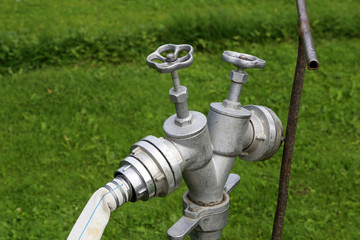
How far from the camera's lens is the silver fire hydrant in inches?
49.1

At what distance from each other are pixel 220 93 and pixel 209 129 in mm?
2418

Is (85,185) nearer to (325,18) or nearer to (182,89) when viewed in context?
(182,89)

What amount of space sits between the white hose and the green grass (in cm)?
152

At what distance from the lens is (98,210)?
1.18m

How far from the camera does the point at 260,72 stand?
4.14m

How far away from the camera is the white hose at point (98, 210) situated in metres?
1.16

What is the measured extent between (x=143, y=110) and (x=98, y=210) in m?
2.54

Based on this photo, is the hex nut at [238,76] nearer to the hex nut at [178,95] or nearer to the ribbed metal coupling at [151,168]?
the hex nut at [178,95]

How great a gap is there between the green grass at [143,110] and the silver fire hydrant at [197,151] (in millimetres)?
1209

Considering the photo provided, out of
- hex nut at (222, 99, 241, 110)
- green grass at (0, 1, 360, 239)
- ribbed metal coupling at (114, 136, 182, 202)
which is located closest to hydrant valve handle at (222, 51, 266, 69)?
hex nut at (222, 99, 241, 110)

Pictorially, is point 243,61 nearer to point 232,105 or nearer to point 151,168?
point 232,105

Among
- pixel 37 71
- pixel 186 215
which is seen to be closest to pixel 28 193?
pixel 37 71

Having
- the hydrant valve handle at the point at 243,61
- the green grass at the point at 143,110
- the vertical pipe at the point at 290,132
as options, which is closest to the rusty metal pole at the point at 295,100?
the vertical pipe at the point at 290,132

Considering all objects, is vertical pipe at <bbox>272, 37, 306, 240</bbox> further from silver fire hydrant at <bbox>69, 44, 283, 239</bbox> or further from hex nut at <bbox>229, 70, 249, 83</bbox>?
hex nut at <bbox>229, 70, 249, 83</bbox>
